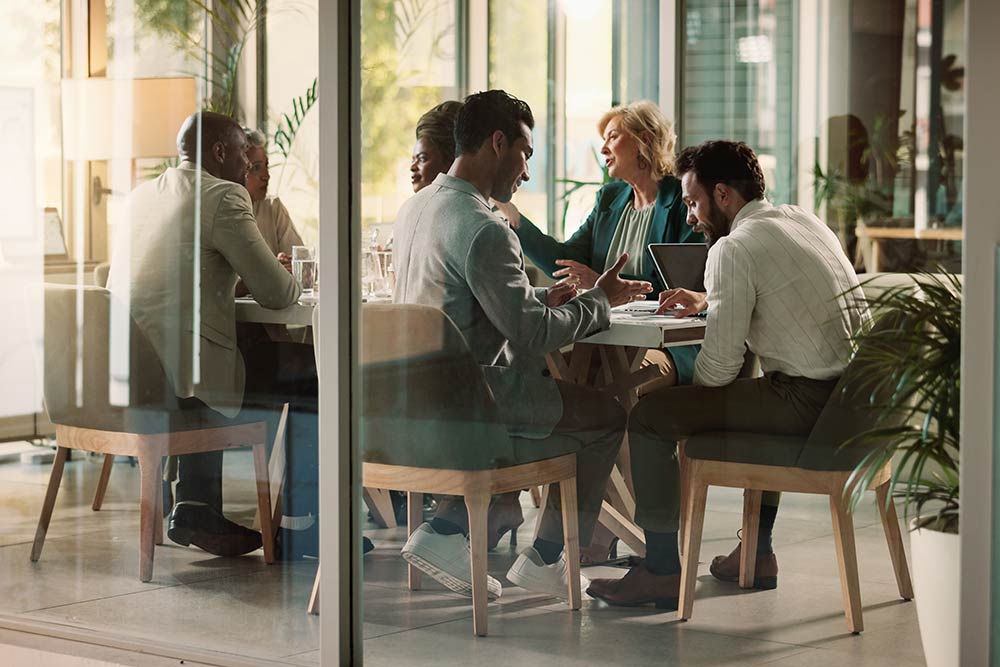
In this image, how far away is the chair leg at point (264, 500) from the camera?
3582 millimetres

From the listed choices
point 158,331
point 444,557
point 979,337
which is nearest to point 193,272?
point 158,331

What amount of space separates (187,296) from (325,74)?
736mm

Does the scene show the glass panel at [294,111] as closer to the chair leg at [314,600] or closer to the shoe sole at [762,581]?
the chair leg at [314,600]

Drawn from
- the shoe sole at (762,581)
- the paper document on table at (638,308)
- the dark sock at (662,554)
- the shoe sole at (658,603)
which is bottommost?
the shoe sole at (658,603)

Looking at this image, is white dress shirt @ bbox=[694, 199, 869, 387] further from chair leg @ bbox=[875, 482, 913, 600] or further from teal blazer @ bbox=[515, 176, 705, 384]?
chair leg @ bbox=[875, 482, 913, 600]

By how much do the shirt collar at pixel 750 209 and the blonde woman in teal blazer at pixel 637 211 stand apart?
90 millimetres

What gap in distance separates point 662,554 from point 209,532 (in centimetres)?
126

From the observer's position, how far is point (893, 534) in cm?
292

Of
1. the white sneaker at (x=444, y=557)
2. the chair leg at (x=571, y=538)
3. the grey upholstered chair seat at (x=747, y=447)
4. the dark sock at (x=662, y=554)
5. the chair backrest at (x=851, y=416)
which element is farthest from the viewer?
the white sneaker at (x=444, y=557)

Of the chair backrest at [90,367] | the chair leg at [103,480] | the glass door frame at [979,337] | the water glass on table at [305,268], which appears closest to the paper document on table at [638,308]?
the glass door frame at [979,337]

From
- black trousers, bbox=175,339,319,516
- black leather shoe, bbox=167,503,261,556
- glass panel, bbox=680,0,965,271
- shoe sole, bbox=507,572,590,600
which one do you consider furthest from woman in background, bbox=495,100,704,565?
black leather shoe, bbox=167,503,261,556

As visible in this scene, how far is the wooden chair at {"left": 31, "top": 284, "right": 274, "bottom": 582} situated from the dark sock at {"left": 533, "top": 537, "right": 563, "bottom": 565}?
76 cm

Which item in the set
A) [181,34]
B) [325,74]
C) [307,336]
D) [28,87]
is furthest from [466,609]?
[28,87]

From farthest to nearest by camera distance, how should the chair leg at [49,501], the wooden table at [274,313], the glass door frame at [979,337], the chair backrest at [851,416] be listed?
the chair leg at [49,501]
the wooden table at [274,313]
the chair backrest at [851,416]
the glass door frame at [979,337]
